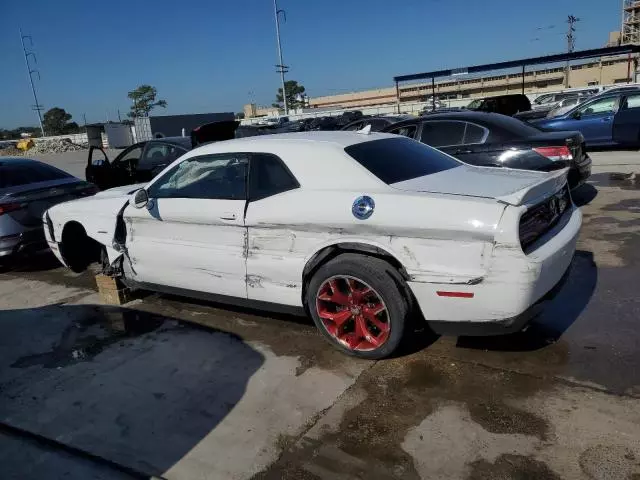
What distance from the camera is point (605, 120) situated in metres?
12.1

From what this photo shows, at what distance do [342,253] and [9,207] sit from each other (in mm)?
4684

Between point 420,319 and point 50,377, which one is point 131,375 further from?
point 420,319

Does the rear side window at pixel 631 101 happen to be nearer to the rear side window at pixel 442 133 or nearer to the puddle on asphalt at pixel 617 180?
the puddle on asphalt at pixel 617 180

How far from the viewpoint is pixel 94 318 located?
4.84m

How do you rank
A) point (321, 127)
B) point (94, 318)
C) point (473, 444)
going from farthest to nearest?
1. point (321, 127)
2. point (94, 318)
3. point (473, 444)

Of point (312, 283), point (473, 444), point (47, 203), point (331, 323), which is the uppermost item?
point (47, 203)

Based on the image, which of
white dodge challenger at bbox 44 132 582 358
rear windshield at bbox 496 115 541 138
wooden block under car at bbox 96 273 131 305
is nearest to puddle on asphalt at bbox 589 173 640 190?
rear windshield at bbox 496 115 541 138

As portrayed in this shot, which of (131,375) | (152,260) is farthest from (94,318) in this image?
(131,375)

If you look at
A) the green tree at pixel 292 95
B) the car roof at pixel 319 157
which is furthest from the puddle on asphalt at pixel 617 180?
the green tree at pixel 292 95

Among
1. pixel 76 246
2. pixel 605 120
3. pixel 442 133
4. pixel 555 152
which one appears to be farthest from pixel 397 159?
pixel 605 120

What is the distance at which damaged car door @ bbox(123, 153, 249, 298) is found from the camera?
3990mm

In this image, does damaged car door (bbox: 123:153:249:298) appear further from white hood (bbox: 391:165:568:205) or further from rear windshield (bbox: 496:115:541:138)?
rear windshield (bbox: 496:115:541:138)

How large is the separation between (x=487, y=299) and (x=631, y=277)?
2.46 metres

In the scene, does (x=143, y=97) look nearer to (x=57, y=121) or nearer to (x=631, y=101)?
(x=57, y=121)
